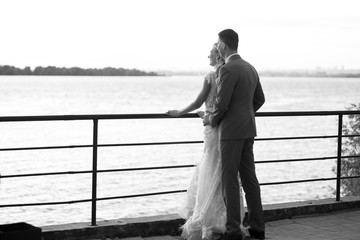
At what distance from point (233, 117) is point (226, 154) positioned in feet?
1.17

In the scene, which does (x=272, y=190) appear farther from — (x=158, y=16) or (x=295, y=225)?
(x=158, y=16)

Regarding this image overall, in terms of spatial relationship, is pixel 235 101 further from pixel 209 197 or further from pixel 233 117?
pixel 209 197

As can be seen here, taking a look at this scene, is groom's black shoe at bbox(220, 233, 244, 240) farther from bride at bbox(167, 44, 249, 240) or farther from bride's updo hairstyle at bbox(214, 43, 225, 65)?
bride's updo hairstyle at bbox(214, 43, 225, 65)

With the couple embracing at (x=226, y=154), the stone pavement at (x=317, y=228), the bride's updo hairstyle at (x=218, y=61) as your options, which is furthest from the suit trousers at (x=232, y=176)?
the bride's updo hairstyle at (x=218, y=61)

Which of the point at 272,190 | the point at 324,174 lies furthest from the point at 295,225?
the point at 324,174

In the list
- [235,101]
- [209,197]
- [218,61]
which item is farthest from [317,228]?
[218,61]

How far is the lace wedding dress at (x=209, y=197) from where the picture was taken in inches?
263

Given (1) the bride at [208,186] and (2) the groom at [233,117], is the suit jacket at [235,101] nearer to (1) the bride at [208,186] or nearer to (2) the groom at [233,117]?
(2) the groom at [233,117]

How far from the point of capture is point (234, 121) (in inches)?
257

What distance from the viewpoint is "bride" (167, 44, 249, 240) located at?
21.9ft

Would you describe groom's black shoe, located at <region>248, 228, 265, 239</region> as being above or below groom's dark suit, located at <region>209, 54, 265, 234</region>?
below

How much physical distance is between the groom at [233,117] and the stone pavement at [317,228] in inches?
27.7

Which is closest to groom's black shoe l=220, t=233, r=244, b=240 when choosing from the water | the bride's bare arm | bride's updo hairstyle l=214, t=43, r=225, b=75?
the bride's bare arm

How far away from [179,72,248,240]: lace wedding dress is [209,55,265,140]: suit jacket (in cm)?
20
